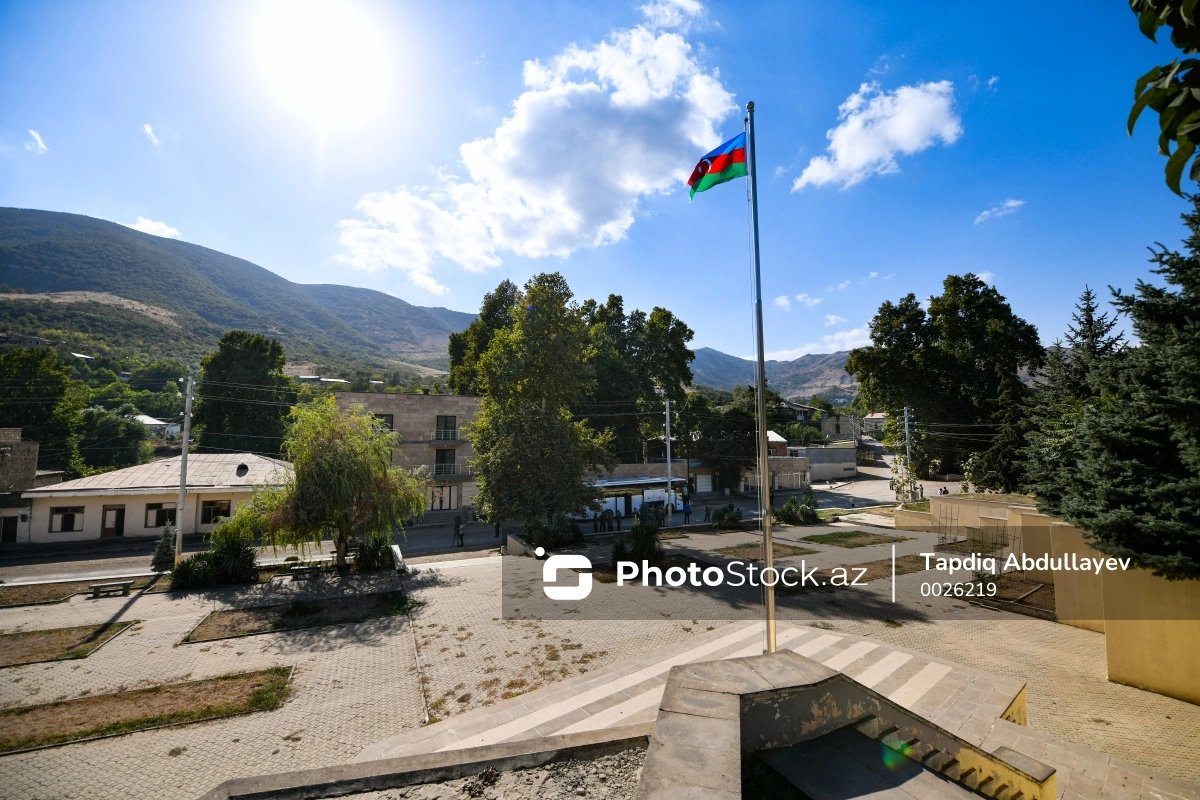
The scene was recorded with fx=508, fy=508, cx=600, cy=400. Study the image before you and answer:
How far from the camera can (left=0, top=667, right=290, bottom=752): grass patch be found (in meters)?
8.30

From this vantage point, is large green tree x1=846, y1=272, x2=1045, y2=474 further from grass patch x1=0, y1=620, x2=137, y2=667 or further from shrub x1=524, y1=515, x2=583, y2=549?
grass patch x1=0, y1=620, x2=137, y2=667

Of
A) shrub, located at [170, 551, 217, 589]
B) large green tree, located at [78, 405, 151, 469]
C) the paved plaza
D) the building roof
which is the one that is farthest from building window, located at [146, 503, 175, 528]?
large green tree, located at [78, 405, 151, 469]

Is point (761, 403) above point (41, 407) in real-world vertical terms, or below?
below

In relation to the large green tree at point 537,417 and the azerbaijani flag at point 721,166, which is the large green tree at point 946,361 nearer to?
the large green tree at point 537,417

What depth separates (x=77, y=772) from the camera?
727 cm

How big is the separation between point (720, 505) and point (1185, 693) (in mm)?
34872

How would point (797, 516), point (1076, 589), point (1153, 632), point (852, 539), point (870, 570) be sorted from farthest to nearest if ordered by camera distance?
point (797, 516)
point (852, 539)
point (870, 570)
point (1076, 589)
point (1153, 632)

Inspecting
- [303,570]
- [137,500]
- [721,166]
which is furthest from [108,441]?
[721,166]

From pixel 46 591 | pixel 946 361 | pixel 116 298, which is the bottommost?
pixel 46 591

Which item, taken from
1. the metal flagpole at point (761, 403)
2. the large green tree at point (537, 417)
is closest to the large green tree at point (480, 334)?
the large green tree at point (537, 417)

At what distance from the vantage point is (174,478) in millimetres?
29438

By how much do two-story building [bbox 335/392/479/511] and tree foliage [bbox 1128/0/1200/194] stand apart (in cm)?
3717

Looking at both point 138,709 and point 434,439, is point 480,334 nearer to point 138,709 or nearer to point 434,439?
point 434,439

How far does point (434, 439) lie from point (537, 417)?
665 inches
